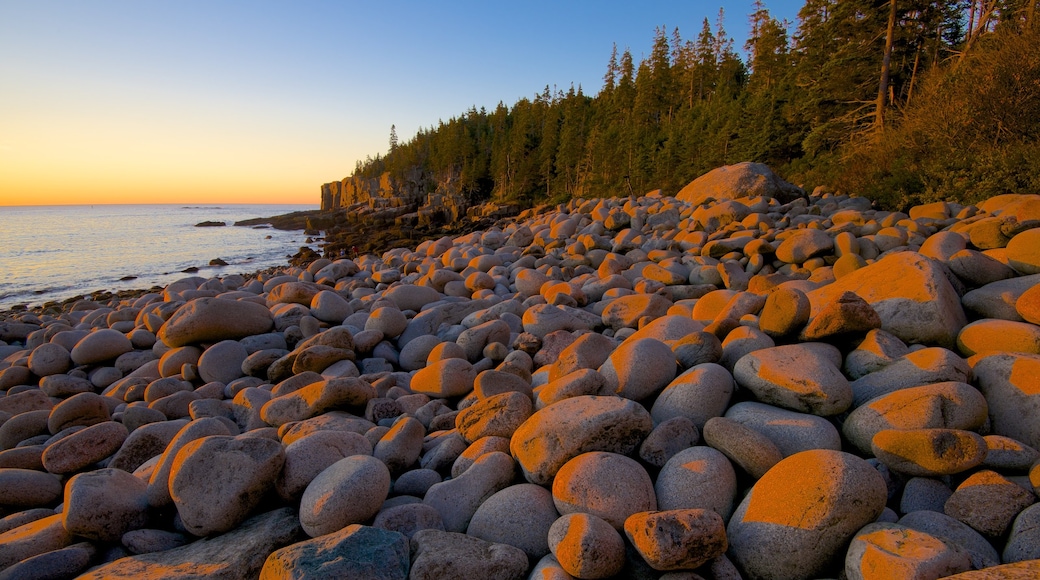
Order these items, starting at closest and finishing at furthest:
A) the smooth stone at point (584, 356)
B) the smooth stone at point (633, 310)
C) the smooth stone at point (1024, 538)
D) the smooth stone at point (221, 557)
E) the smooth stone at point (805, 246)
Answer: the smooth stone at point (1024, 538)
the smooth stone at point (221, 557)
the smooth stone at point (584, 356)
the smooth stone at point (633, 310)
the smooth stone at point (805, 246)

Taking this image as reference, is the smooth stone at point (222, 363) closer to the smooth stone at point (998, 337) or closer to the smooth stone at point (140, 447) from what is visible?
the smooth stone at point (140, 447)

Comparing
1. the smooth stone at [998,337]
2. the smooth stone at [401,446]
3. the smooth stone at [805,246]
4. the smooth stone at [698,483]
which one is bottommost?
the smooth stone at [401,446]

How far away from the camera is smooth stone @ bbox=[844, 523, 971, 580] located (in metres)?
1.63

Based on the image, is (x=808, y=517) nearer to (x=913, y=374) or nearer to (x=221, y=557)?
(x=913, y=374)

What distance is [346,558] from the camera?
6.67 ft

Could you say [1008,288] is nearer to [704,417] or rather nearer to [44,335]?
[704,417]

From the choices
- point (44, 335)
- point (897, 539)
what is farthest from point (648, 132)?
point (897, 539)

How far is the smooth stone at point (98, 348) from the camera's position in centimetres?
652

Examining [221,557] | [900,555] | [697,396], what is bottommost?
[221,557]

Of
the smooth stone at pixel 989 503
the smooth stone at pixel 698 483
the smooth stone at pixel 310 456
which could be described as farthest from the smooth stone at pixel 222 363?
the smooth stone at pixel 989 503

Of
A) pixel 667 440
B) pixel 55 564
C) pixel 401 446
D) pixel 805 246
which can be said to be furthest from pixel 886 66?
pixel 55 564

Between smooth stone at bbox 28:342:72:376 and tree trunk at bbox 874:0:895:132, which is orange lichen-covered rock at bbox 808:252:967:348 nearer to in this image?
smooth stone at bbox 28:342:72:376

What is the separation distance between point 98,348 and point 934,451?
8585 mm

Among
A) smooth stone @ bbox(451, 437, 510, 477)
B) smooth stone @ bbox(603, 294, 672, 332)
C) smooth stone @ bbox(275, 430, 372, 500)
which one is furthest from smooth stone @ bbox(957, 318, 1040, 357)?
smooth stone @ bbox(275, 430, 372, 500)
